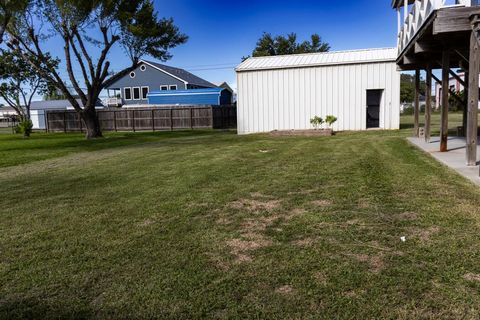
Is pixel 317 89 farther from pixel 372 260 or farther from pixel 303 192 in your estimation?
pixel 372 260

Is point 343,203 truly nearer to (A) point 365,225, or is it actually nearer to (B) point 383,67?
(A) point 365,225

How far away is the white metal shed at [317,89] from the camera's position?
59.0ft

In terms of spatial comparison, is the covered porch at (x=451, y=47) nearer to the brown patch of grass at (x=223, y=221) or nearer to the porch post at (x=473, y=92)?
the porch post at (x=473, y=92)

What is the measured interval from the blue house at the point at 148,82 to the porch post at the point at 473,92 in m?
34.5

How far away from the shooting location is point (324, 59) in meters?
18.9

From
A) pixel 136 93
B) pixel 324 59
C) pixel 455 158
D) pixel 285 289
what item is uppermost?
pixel 136 93

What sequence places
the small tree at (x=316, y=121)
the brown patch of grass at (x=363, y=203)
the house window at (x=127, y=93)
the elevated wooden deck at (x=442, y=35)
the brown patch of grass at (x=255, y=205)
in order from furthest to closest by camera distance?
the house window at (x=127, y=93), the small tree at (x=316, y=121), the elevated wooden deck at (x=442, y=35), the brown patch of grass at (x=255, y=205), the brown patch of grass at (x=363, y=203)

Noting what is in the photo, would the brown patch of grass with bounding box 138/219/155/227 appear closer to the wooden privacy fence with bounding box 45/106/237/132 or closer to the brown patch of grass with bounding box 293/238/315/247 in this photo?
the brown patch of grass with bounding box 293/238/315/247

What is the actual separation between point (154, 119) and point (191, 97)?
7419 mm

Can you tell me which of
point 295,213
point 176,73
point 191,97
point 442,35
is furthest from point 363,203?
point 176,73

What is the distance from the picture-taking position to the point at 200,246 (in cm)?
367

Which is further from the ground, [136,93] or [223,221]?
[136,93]

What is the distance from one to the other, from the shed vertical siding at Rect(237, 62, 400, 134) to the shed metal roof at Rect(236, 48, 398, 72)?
0.64ft

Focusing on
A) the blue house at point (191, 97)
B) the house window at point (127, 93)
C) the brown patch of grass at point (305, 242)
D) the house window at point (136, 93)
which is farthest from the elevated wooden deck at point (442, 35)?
the house window at point (127, 93)
